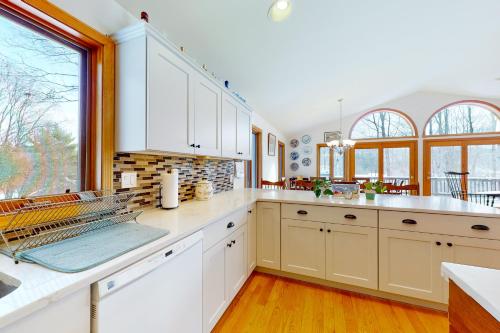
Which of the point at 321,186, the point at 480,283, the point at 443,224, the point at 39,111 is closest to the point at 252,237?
the point at 321,186

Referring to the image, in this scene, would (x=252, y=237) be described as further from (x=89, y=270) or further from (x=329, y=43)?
(x=329, y=43)

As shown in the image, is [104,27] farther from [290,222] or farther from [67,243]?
[290,222]

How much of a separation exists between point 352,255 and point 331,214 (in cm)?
39

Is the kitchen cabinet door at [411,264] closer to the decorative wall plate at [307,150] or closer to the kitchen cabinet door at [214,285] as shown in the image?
the kitchen cabinet door at [214,285]

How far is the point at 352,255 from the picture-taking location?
1.89 meters

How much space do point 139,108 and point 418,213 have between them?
2.16 m

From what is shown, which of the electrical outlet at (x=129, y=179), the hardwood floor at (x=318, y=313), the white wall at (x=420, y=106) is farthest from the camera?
the white wall at (x=420, y=106)

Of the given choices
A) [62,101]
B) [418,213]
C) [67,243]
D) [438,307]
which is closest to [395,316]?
[438,307]

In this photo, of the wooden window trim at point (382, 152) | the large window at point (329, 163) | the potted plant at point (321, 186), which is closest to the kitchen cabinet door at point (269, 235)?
the potted plant at point (321, 186)

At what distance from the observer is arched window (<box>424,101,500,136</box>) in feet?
16.9

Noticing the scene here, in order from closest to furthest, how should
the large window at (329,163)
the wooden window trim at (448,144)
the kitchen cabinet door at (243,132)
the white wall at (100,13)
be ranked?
the white wall at (100,13)
the kitchen cabinet door at (243,132)
the wooden window trim at (448,144)
the large window at (329,163)

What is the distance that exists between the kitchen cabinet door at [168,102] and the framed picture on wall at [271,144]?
322 centimetres

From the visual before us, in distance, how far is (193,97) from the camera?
162 cm

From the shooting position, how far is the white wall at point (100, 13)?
115 centimetres
